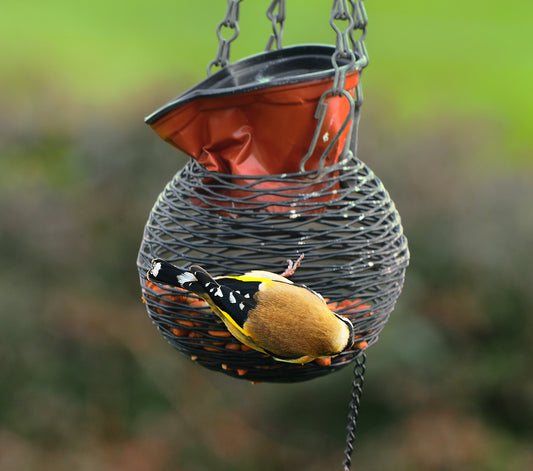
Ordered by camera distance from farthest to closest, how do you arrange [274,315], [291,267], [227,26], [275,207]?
[227,26]
[275,207]
[291,267]
[274,315]

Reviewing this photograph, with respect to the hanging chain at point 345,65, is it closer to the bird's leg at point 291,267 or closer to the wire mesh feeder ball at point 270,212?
the wire mesh feeder ball at point 270,212

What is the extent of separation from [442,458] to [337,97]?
2.55 meters

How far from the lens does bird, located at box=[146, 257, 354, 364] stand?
172 cm

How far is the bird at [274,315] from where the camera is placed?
1.72 meters

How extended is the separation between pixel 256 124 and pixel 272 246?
0.37m

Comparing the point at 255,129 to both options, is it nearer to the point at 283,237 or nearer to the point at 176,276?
the point at 283,237

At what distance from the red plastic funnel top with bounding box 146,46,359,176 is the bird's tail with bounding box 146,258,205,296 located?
37cm

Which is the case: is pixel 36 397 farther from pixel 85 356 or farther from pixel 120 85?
pixel 120 85

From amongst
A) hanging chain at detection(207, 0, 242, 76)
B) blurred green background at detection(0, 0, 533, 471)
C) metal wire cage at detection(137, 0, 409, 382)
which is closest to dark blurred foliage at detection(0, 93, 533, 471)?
blurred green background at detection(0, 0, 533, 471)

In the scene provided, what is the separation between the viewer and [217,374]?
164 inches

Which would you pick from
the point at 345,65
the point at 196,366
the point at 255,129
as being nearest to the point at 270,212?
the point at 255,129

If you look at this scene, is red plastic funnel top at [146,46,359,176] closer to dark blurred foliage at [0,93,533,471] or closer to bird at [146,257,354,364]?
bird at [146,257,354,364]

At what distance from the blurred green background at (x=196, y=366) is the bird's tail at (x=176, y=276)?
2222mm

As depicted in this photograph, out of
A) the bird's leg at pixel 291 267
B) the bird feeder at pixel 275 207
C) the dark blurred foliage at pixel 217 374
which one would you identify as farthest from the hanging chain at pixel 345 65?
the dark blurred foliage at pixel 217 374
